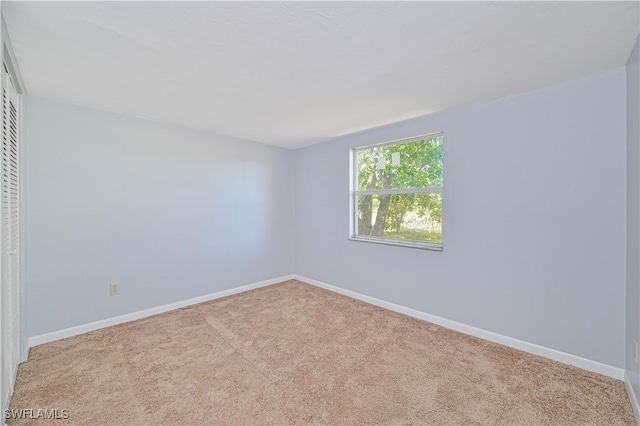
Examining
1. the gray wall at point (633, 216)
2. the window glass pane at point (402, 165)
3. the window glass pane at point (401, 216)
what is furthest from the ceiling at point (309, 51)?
the window glass pane at point (401, 216)

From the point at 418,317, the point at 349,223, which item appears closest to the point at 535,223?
the point at 418,317

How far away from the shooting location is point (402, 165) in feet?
10.8

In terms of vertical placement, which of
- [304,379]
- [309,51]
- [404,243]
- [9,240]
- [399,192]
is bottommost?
[304,379]

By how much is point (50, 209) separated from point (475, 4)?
3.50 metres

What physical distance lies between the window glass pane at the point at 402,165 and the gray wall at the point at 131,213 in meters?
1.52

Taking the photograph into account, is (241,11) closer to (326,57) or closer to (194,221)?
(326,57)

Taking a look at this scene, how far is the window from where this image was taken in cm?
300

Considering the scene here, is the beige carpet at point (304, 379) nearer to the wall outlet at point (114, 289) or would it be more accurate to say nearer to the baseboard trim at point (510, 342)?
the baseboard trim at point (510, 342)

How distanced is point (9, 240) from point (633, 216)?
402cm

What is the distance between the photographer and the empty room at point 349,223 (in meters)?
1.57

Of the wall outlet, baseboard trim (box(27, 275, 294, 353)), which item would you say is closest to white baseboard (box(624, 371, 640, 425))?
baseboard trim (box(27, 275, 294, 353))

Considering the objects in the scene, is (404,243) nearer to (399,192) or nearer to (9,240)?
(399,192)

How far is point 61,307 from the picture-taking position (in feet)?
8.44

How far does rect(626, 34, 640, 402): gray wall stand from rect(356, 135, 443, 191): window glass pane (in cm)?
134
